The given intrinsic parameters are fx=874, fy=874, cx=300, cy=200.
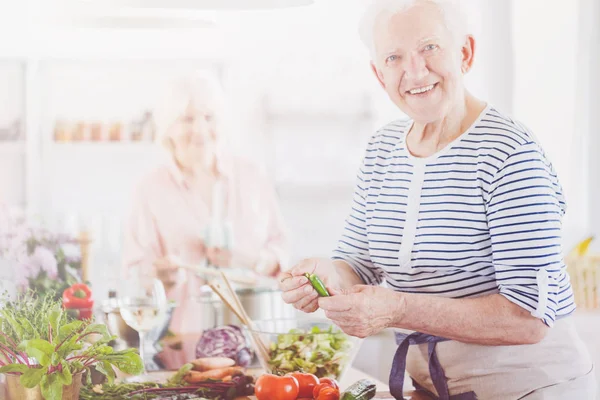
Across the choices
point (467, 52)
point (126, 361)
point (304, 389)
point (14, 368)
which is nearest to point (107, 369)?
point (126, 361)

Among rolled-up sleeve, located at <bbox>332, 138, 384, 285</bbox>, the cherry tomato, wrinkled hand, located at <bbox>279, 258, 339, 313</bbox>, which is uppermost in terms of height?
rolled-up sleeve, located at <bbox>332, 138, 384, 285</bbox>

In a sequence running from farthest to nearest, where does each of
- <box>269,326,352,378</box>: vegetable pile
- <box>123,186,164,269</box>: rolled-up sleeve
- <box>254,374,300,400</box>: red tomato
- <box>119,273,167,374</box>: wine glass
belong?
<box>123,186,164,269</box>: rolled-up sleeve
<box>119,273,167,374</box>: wine glass
<box>269,326,352,378</box>: vegetable pile
<box>254,374,300,400</box>: red tomato

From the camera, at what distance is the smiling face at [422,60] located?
170 centimetres

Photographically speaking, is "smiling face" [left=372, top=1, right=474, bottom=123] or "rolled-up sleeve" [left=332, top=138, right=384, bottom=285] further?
"rolled-up sleeve" [left=332, top=138, right=384, bottom=285]

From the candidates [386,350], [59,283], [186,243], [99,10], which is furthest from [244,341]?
[99,10]

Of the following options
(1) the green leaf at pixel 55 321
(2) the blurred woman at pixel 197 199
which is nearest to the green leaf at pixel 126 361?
(1) the green leaf at pixel 55 321

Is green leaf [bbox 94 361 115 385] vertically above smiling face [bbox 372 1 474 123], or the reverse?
smiling face [bbox 372 1 474 123]

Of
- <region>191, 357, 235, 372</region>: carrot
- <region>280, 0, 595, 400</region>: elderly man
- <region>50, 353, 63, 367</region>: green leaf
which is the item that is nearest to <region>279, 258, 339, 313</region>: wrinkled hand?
<region>280, 0, 595, 400</region>: elderly man

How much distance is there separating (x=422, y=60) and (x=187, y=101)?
2.40 metres

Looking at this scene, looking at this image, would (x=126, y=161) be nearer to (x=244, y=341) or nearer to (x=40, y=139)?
(x=40, y=139)

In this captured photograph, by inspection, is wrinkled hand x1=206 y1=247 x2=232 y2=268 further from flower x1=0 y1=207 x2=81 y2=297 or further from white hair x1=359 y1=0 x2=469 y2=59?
white hair x1=359 y1=0 x2=469 y2=59

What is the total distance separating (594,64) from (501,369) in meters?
3.26

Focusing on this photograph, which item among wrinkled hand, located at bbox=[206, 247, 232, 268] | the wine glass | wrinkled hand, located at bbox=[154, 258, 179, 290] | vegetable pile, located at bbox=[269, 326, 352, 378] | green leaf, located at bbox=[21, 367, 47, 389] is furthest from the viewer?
wrinkled hand, located at bbox=[206, 247, 232, 268]

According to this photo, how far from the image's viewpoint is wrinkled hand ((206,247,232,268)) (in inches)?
141
